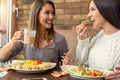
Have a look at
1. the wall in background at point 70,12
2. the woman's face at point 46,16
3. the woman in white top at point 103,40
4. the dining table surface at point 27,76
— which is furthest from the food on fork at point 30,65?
the wall in background at point 70,12

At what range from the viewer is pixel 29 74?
1.48 m

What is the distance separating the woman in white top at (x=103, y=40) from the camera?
1616mm

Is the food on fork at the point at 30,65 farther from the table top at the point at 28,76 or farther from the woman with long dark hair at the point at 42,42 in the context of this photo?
the woman with long dark hair at the point at 42,42

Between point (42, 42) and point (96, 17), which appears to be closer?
point (96, 17)

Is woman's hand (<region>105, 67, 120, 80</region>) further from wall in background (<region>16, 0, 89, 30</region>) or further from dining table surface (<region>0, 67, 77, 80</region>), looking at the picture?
wall in background (<region>16, 0, 89, 30</region>)

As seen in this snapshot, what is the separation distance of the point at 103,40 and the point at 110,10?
0.79ft

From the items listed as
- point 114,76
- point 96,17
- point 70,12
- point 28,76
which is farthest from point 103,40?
point 70,12

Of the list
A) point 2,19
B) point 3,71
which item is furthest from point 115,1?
point 2,19

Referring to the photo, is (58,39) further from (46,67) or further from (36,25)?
(46,67)

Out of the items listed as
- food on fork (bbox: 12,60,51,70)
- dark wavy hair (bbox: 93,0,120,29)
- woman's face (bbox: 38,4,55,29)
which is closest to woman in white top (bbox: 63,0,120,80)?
dark wavy hair (bbox: 93,0,120,29)

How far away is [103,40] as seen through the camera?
1737 millimetres

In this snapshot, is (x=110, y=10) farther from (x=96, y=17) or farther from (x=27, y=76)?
(x=27, y=76)

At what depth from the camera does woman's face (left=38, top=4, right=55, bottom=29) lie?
2.04 m

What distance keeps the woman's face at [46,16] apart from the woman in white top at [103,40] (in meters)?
0.38
